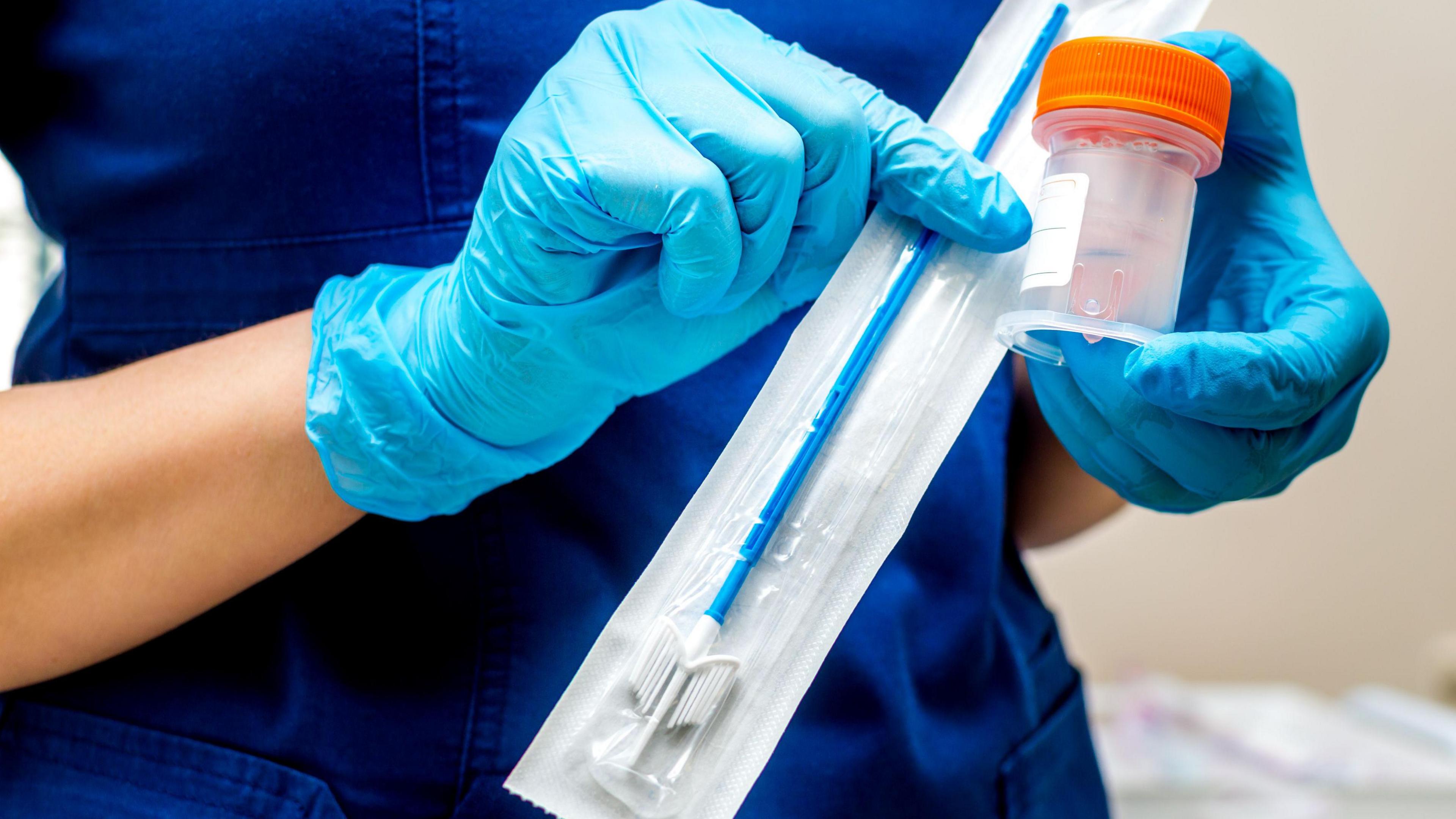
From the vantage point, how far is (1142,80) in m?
0.46

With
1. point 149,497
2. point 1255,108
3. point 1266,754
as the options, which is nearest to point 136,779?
point 149,497

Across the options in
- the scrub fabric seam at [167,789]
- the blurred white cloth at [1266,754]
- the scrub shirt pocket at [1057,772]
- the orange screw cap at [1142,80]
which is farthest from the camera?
the blurred white cloth at [1266,754]

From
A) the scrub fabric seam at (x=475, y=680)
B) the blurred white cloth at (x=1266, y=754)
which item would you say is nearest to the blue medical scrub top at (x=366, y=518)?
the scrub fabric seam at (x=475, y=680)

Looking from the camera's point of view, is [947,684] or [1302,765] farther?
[1302,765]

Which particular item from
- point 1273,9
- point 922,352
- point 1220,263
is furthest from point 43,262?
point 1273,9

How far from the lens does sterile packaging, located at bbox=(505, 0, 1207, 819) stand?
1.71 feet

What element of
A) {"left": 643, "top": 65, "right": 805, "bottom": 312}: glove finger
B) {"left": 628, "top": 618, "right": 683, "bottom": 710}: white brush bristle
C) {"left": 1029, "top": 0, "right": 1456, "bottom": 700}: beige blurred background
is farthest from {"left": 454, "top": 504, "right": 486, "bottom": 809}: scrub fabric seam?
{"left": 1029, "top": 0, "right": 1456, "bottom": 700}: beige blurred background

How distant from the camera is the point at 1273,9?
1.61 meters

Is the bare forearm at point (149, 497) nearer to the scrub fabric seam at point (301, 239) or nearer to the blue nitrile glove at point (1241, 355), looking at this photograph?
the scrub fabric seam at point (301, 239)

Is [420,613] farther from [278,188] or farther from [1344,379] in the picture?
[1344,379]

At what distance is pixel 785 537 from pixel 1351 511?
167 cm

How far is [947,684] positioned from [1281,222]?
426 millimetres

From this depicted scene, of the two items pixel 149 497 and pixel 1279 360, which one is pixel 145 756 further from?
pixel 1279 360

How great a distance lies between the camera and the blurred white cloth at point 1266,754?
4.52ft
